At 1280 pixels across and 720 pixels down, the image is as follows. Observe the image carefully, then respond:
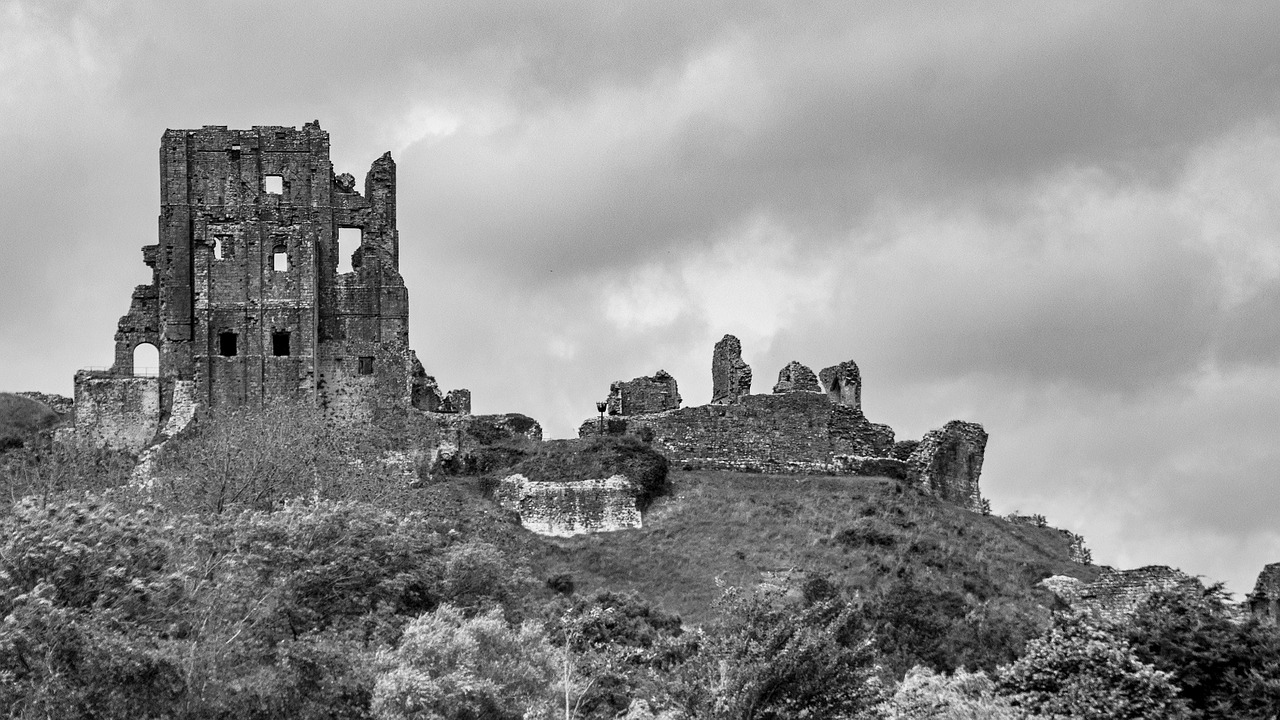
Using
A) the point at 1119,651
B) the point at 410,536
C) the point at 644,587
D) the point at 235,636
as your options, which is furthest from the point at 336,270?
the point at 1119,651

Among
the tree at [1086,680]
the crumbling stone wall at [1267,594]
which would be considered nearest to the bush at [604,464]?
the crumbling stone wall at [1267,594]

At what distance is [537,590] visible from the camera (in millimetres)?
51500

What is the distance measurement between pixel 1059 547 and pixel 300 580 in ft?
82.1

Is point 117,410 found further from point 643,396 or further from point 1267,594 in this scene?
point 1267,594

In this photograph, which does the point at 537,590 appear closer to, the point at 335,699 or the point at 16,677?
the point at 335,699

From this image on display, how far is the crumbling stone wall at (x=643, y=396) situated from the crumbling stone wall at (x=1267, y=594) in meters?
21.6

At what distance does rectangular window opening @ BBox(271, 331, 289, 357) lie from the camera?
70562 mm

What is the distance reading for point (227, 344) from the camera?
70.9 metres

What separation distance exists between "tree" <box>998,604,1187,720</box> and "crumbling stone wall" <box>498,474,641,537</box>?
66.7 ft

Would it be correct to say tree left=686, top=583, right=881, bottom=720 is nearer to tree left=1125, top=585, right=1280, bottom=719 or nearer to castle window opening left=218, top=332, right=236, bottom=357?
tree left=1125, top=585, right=1280, bottom=719

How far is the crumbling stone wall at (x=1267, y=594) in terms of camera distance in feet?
160

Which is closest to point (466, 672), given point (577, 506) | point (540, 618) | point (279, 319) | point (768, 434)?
point (540, 618)

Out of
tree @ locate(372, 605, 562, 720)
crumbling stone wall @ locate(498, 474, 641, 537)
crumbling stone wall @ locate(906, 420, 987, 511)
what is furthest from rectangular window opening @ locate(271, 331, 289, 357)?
tree @ locate(372, 605, 562, 720)

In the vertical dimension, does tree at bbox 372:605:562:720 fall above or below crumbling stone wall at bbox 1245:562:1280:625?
below
